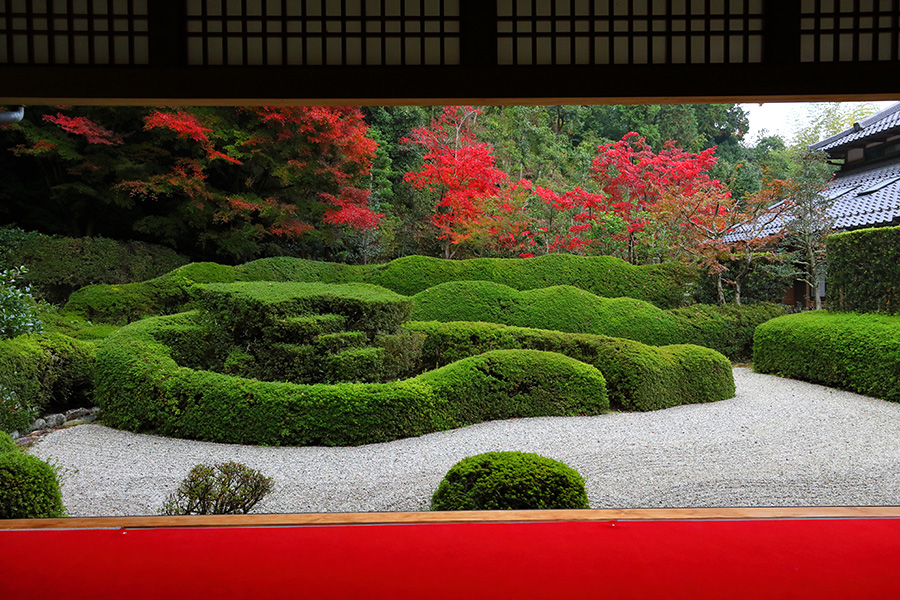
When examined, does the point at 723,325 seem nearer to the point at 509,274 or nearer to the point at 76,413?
the point at 509,274

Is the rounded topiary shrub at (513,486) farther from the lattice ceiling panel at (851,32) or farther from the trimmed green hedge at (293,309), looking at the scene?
the trimmed green hedge at (293,309)

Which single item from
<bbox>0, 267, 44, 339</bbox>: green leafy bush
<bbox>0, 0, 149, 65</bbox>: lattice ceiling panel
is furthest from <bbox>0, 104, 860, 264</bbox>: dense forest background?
<bbox>0, 0, 149, 65</bbox>: lattice ceiling panel

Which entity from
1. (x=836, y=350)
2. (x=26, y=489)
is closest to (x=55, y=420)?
(x=26, y=489)

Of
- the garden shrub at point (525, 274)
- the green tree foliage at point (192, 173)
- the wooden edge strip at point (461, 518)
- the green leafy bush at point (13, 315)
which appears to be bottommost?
the wooden edge strip at point (461, 518)

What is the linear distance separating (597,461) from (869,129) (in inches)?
437

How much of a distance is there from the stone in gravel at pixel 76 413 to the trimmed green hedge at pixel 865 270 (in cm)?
926

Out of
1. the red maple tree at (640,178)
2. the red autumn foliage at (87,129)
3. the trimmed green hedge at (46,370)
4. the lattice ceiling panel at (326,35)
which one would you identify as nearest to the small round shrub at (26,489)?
the lattice ceiling panel at (326,35)

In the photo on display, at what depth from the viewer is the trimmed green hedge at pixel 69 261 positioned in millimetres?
9562

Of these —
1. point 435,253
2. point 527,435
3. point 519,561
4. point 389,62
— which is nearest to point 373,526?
point 519,561

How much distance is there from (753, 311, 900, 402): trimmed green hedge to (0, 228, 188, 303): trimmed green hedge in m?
9.79

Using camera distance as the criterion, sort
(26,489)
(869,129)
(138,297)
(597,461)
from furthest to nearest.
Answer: (869,129) → (138,297) → (597,461) → (26,489)

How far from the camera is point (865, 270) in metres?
7.69

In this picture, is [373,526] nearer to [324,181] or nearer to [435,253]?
[324,181]

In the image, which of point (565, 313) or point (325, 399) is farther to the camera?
point (565, 313)
